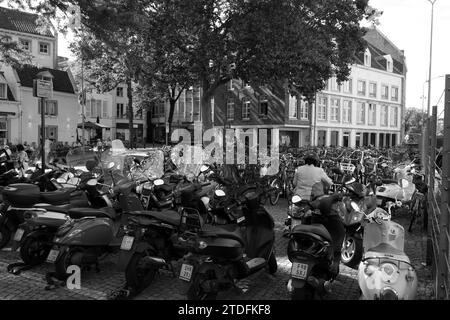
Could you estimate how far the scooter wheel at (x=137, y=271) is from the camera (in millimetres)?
4523

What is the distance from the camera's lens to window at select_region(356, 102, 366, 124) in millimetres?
42844

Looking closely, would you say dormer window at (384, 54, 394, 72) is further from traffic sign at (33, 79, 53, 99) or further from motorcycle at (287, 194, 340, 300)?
motorcycle at (287, 194, 340, 300)

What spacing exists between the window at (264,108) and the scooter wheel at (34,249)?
1265 inches

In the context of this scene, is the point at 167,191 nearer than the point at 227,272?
No

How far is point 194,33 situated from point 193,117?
29.0 metres

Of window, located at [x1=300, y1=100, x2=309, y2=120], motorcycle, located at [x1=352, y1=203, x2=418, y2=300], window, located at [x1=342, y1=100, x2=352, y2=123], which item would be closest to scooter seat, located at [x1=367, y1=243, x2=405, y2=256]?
motorcycle, located at [x1=352, y1=203, x2=418, y2=300]

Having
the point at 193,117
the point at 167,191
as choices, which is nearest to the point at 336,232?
the point at 167,191

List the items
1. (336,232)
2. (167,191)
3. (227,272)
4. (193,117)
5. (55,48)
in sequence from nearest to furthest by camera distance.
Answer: (227,272)
(336,232)
(167,191)
(55,48)
(193,117)

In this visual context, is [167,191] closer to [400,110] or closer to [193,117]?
[193,117]

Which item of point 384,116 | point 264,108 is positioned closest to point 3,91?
point 264,108

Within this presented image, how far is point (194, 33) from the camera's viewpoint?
1861 centimetres

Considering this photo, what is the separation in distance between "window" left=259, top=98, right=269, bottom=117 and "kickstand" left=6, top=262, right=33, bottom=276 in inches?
1271

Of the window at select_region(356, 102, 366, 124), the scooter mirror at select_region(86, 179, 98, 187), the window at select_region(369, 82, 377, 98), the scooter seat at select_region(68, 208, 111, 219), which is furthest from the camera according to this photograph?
the window at select_region(369, 82, 377, 98)

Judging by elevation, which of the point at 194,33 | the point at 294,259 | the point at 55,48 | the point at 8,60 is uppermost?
the point at 55,48
